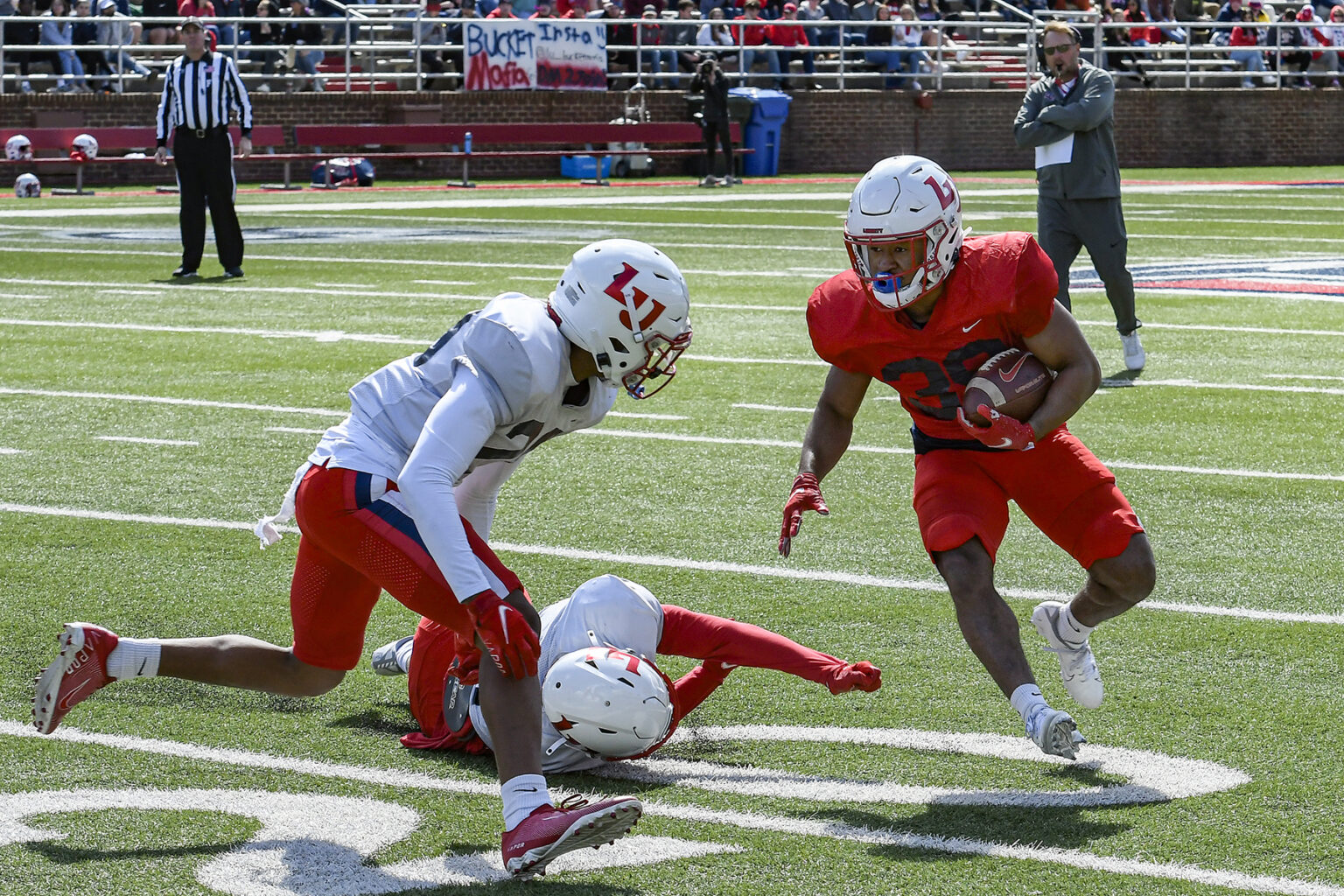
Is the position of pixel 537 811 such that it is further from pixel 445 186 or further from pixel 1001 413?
pixel 445 186

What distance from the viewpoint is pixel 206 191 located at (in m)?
14.8

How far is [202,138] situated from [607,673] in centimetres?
1147

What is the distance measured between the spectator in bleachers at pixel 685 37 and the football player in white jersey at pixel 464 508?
2422 cm

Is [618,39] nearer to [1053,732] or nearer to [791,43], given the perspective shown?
[791,43]

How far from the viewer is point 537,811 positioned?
382 centimetres

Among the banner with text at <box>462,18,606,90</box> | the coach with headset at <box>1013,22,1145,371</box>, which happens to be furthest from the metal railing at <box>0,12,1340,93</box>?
the coach with headset at <box>1013,22,1145,371</box>

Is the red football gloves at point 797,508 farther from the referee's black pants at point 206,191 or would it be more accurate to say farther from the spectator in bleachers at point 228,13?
the spectator in bleachers at point 228,13

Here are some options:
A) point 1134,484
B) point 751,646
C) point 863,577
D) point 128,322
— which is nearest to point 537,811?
point 751,646

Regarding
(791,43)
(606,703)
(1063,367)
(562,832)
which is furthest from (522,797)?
(791,43)

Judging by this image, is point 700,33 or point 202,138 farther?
point 700,33

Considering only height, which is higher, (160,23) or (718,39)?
(160,23)

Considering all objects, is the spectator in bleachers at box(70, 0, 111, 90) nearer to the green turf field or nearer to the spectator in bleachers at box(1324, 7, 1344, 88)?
the green turf field

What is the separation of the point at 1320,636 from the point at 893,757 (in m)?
1.73

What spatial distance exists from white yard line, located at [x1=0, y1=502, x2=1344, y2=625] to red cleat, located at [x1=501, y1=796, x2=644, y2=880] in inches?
104
